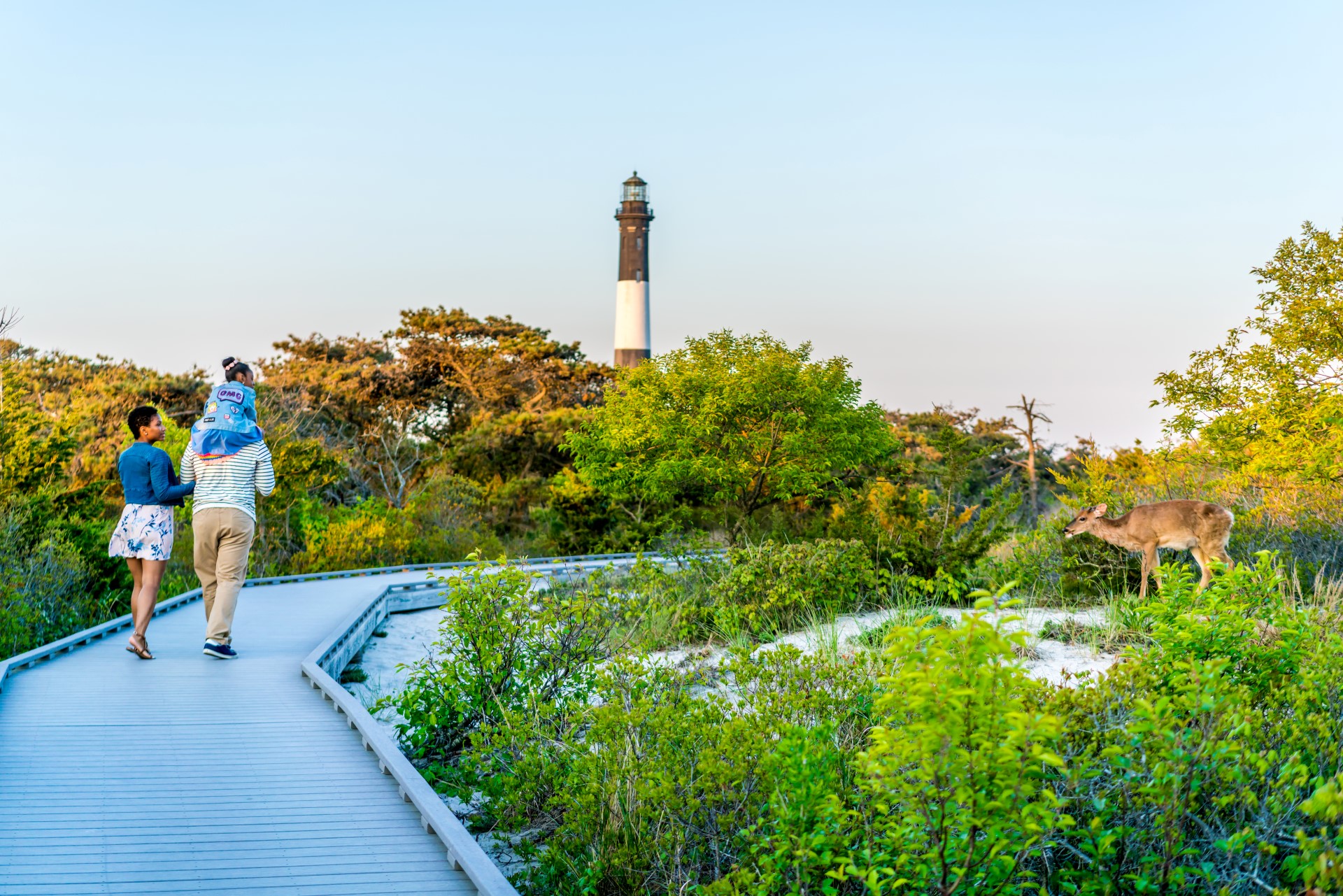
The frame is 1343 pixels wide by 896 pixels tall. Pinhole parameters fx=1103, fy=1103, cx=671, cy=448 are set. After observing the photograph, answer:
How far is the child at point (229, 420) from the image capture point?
791cm

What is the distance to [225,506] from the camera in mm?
8078

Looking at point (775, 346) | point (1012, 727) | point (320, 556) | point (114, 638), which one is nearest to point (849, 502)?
point (775, 346)

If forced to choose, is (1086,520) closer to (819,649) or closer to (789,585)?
(789,585)

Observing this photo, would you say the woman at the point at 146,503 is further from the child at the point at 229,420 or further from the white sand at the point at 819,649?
the white sand at the point at 819,649

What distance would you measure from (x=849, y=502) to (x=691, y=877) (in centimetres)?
1449

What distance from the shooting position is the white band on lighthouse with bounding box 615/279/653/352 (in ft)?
140

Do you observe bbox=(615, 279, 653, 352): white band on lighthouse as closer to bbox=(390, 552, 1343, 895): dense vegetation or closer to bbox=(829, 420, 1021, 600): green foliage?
bbox=(829, 420, 1021, 600): green foliage

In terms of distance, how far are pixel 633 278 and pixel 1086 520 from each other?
110 ft

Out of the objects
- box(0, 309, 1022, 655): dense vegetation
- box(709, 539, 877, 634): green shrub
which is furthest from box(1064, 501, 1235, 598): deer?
box(709, 539, 877, 634): green shrub

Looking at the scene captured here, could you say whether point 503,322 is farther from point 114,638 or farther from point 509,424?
point 114,638

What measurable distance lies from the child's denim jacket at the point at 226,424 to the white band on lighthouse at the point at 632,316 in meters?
34.7

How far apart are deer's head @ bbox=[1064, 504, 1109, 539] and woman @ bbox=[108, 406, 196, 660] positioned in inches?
326

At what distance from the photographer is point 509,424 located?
30.5m

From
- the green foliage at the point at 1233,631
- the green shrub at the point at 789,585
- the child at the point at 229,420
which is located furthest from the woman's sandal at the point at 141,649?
the green foliage at the point at 1233,631
